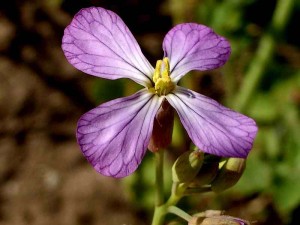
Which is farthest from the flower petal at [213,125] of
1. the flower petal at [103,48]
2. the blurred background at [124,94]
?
the blurred background at [124,94]

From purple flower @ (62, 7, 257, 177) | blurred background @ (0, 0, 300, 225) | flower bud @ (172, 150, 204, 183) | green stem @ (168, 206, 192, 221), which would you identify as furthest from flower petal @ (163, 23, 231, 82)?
blurred background @ (0, 0, 300, 225)

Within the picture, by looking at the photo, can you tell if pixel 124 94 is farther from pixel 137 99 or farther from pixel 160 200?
pixel 137 99

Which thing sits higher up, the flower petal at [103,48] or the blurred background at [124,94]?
the flower petal at [103,48]

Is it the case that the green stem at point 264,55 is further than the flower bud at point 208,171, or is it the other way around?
the green stem at point 264,55

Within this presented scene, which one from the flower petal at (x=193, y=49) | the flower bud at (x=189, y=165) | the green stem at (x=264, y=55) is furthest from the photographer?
the green stem at (x=264, y=55)

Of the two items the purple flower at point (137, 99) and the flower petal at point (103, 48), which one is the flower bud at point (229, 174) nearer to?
the purple flower at point (137, 99)

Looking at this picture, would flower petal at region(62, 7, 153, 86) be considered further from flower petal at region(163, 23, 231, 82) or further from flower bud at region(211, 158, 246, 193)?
flower bud at region(211, 158, 246, 193)

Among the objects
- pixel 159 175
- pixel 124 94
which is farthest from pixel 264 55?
pixel 159 175

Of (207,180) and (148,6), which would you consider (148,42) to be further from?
(207,180)
